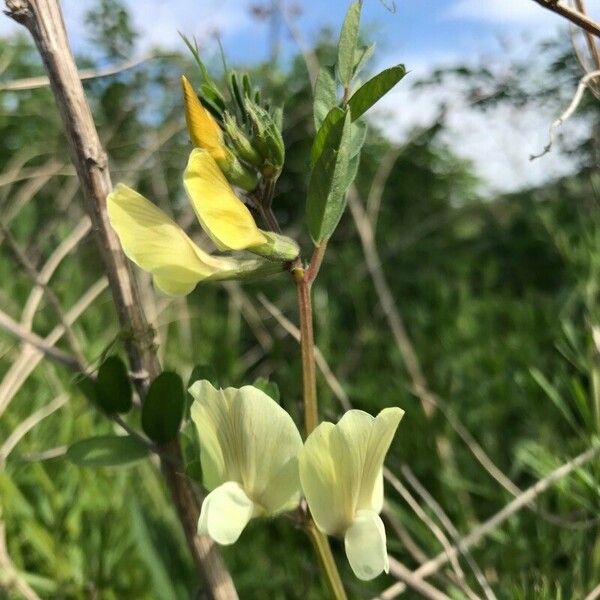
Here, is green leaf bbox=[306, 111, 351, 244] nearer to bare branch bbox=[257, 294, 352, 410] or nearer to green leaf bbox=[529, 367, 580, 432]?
bare branch bbox=[257, 294, 352, 410]

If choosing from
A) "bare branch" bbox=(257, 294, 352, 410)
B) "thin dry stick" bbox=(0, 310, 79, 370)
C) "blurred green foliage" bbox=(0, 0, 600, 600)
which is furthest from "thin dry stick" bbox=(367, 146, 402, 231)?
"thin dry stick" bbox=(0, 310, 79, 370)

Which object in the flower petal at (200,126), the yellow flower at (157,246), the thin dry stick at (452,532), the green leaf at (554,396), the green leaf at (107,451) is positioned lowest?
the thin dry stick at (452,532)

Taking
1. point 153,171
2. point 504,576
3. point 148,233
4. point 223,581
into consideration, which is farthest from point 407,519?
point 153,171

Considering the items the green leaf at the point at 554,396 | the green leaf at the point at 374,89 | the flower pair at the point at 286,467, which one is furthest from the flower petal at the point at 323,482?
the green leaf at the point at 554,396

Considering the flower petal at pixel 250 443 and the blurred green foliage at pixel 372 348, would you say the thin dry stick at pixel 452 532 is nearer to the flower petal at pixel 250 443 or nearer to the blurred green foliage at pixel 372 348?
the blurred green foliage at pixel 372 348

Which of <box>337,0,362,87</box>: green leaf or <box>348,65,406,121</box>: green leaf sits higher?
<box>337,0,362,87</box>: green leaf

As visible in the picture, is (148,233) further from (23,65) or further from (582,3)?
(23,65)

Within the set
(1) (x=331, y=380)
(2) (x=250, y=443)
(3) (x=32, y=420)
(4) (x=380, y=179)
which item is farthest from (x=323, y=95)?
(4) (x=380, y=179)

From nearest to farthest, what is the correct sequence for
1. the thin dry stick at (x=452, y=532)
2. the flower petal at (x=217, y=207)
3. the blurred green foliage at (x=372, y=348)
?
the flower petal at (x=217, y=207)
the thin dry stick at (x=452, y=532)
the blurred green foliage at (x=372, y=348)
